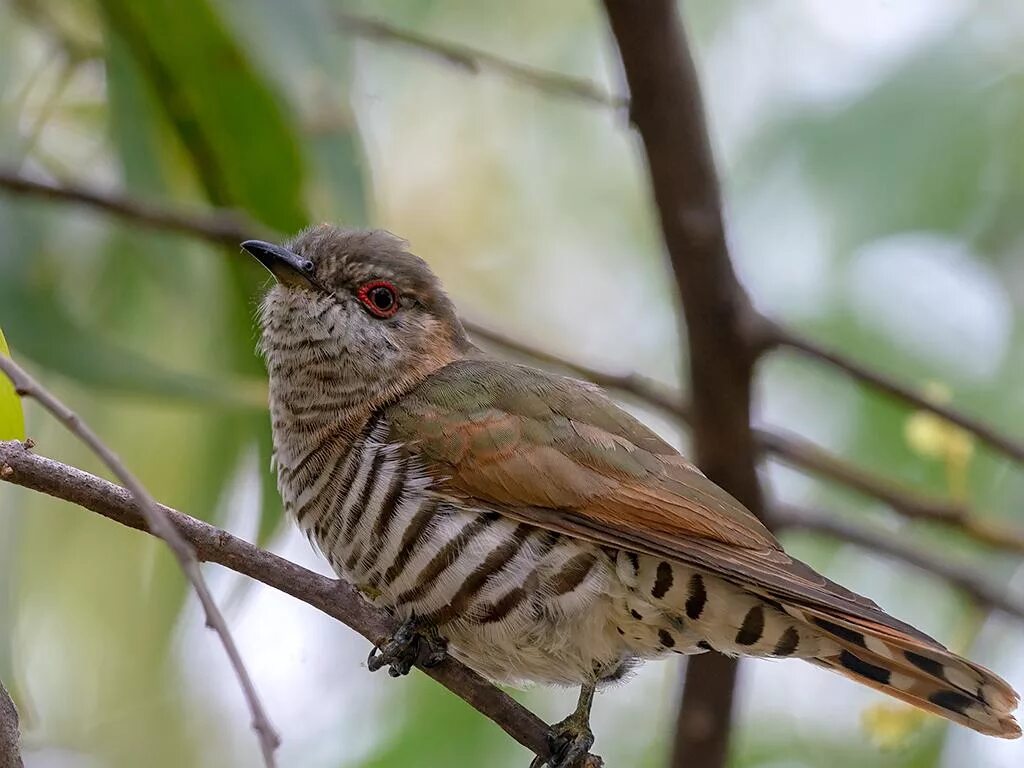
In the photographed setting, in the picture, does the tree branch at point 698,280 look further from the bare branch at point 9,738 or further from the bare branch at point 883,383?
the bare branch at point 9,738

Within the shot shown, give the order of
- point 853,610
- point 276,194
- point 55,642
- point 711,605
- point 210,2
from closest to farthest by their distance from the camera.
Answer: point 853,610 → point 711,605 → point 210,2 → point 276,194 → point 55,642

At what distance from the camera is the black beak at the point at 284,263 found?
353 cm

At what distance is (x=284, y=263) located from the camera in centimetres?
361

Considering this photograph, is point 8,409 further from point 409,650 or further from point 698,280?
point 698,280

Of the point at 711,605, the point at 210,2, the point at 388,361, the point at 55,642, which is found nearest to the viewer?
the point at 711,605

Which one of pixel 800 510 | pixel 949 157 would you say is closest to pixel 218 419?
pixel 800 510

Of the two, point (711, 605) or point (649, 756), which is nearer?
point (711, 605)

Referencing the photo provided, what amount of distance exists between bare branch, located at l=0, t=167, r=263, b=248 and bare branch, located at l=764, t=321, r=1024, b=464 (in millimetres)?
1439

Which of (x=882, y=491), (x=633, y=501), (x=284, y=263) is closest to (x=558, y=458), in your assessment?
(x=633, y=501)

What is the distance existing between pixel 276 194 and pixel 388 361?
2.88ft

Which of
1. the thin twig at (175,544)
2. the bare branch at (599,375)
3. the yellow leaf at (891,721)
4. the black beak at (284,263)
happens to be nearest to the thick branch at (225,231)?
the black beak at (284,263)

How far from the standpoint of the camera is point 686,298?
3.80 metres

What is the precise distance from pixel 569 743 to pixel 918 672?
0.76 metres

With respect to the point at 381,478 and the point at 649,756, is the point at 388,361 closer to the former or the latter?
the point at 381,478
